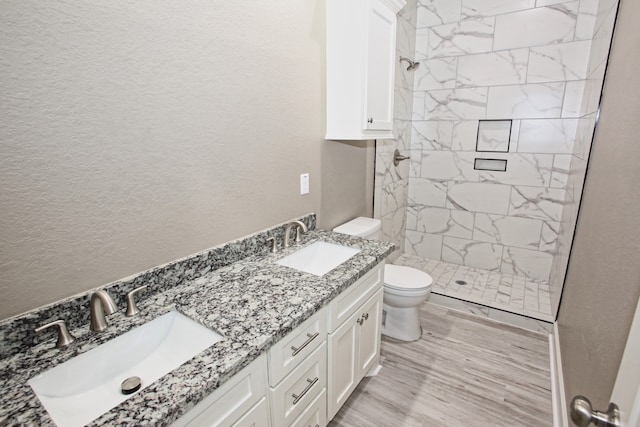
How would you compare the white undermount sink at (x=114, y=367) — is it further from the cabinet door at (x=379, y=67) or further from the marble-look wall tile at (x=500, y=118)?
the marble-look wall tile at (x=500, y=118)

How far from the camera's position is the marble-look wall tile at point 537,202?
2.79 meters

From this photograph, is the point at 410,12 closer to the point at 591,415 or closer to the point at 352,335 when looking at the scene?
the point at 352,335

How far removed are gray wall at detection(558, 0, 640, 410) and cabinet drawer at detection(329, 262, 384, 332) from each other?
0.90m

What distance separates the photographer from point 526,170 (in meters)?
2.88

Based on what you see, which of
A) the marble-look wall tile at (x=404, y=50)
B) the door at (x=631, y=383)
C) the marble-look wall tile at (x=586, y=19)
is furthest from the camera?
the marble-look wall tile at (x=404, y=50)

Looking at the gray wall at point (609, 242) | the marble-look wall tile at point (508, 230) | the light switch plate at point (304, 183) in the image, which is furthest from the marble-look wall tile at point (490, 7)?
the light switch plate at point (304, 183)

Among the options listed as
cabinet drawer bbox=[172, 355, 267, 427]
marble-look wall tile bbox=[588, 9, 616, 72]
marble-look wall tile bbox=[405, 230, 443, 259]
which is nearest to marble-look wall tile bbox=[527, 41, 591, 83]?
marble-look wall tile bbox=[588, 9, 616, 72]

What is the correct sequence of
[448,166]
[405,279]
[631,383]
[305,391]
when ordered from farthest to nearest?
1. [448,166]
2. [405,279]
3. [305,391]
4. [631,383]

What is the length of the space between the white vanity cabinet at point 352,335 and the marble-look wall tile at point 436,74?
2311 mm

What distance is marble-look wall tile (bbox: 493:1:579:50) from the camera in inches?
99.7

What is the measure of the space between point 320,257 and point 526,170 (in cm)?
229

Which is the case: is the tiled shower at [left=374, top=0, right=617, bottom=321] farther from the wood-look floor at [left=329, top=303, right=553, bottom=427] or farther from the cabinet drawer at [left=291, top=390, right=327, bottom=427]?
the cabinet drawer at [left=291, top=390, right=327, bottom=427]

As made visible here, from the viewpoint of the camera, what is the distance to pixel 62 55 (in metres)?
0.90

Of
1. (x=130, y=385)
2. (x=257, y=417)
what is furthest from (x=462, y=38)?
(x=130, y=385)
